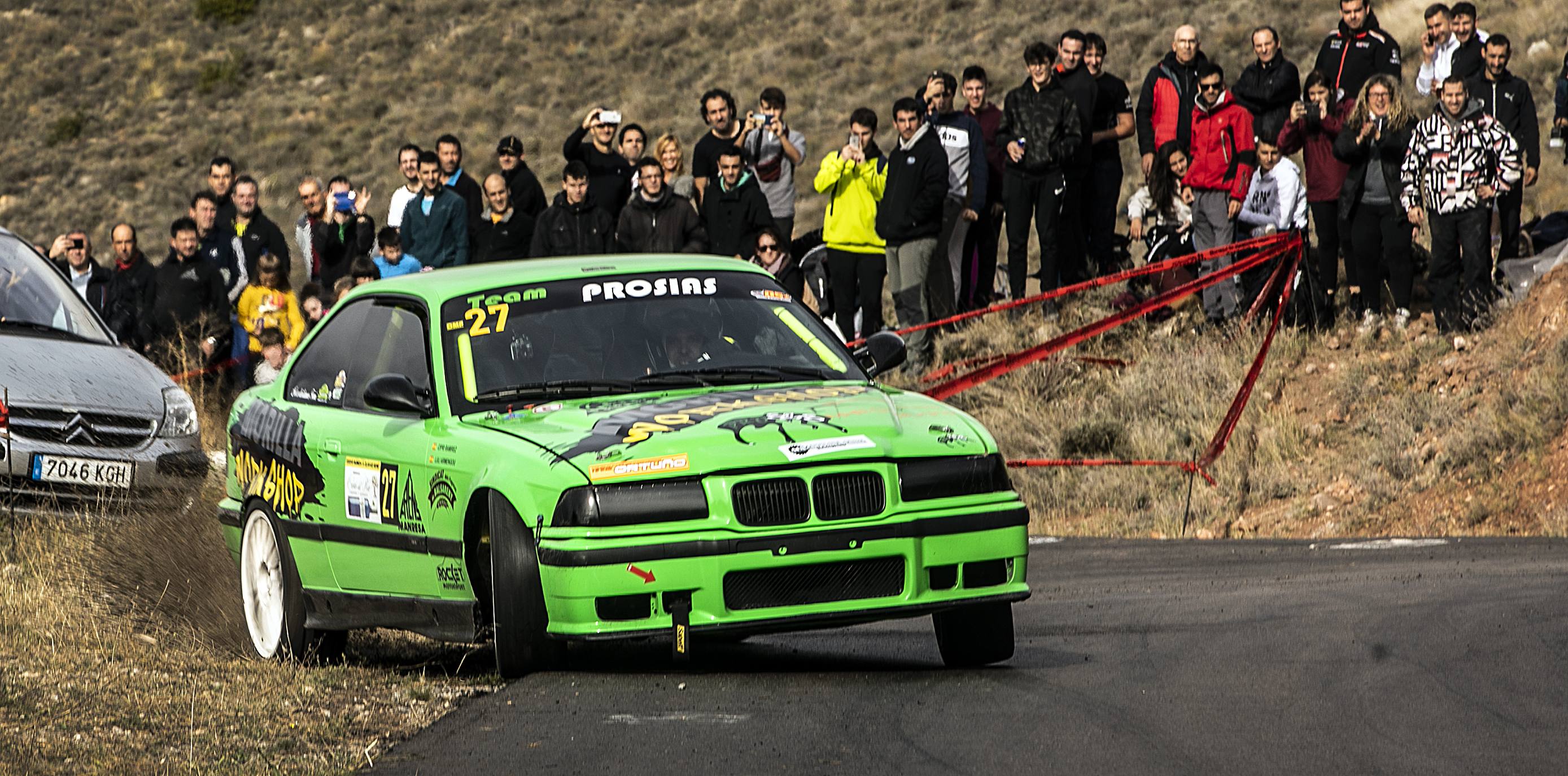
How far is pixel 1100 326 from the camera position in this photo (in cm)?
1728

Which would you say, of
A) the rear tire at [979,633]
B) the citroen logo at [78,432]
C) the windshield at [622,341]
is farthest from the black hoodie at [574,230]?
the rear tire at [979,633]

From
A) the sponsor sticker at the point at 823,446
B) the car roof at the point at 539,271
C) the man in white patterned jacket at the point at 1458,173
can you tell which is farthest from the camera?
the man in white patterned jacket at the point at 1458,173

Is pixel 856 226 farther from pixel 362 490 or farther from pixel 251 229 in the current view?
pixel 362 490

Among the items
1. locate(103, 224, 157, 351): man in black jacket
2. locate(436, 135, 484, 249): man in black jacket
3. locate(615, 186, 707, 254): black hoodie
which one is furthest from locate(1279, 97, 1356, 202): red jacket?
locate(103, 224, 157, 351): man in black jacket

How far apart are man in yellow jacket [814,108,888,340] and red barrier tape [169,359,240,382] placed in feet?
16.2

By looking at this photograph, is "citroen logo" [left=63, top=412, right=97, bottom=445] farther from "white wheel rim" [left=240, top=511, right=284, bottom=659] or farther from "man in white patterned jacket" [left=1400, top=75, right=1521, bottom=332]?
"man in white patterned jacket" [left=1400, top=75, right=1521, bottom=332]

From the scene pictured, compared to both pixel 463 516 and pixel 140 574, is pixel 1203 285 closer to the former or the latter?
pixel 140 574

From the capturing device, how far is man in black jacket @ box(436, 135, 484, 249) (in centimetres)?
1839

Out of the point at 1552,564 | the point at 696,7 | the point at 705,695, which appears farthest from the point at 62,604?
the point at 696,7

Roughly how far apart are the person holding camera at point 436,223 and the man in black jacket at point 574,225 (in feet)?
4.22

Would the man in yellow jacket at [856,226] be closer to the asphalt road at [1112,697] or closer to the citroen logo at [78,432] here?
the citroen logo at [78,432]

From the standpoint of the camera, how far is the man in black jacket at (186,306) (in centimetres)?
1692

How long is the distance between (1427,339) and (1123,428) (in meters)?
2.49

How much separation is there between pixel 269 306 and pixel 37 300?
4.43 metres
